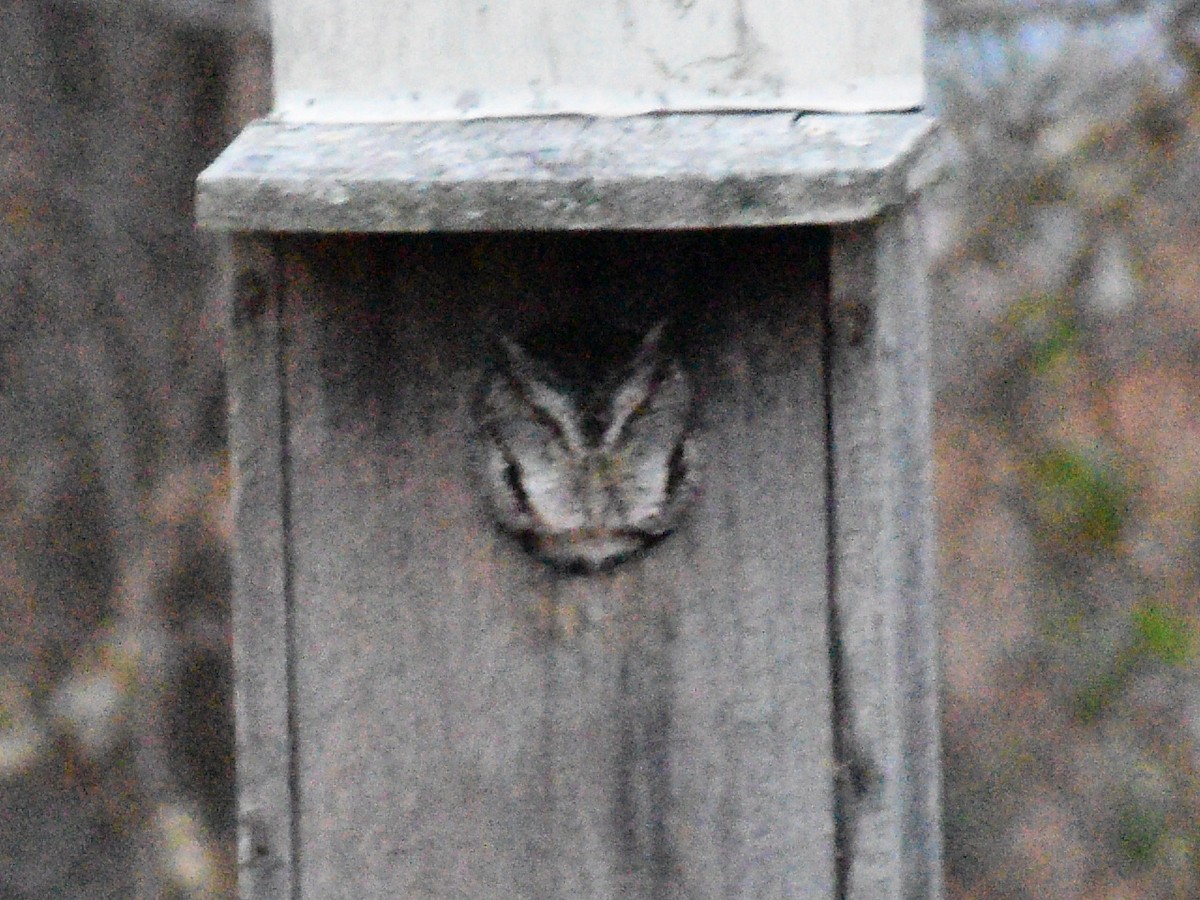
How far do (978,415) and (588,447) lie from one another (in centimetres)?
181

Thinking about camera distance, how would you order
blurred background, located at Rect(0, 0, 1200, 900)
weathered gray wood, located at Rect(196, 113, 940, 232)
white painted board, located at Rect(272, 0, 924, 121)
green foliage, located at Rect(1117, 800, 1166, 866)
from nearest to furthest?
weathered gray wood, located at Rect(196, 113, 940, 232)
white painted board, located at Rect(272, 0, 924, 121)
blurred background, located at Rect(0, 0, 1200, 900)
green foliage, located at Rect(1117, 800, 1166, 866)

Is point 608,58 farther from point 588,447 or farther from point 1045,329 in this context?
point 1045,329

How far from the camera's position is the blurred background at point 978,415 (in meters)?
3.03

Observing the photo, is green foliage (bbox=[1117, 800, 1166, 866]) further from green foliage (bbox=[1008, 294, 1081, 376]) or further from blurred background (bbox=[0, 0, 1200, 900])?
green foliage (bbox=[1008, 294, 1081, 376])

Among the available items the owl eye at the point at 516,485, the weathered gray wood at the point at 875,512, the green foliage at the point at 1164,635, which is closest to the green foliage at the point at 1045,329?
the green foliage at the point at 1164,635

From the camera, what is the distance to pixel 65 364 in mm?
3174

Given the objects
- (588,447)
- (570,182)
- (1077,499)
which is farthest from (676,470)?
(1077,499)

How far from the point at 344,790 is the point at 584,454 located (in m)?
0.36

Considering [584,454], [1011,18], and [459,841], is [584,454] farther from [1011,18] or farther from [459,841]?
[1011,18]

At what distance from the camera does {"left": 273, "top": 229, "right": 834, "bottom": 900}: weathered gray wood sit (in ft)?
4.76

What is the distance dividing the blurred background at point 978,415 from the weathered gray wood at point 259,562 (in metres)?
1.64

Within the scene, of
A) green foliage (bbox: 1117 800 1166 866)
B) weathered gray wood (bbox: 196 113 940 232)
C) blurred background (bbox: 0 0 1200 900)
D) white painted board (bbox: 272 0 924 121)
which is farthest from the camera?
green foliage (bbox: 1117 800 1166 866)

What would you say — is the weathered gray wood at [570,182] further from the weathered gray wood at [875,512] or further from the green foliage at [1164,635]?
the green foliage at [1164,635]

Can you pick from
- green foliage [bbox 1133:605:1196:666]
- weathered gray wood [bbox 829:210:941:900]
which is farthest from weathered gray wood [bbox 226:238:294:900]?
green foliage [bbox 1133:605:1196:666]
